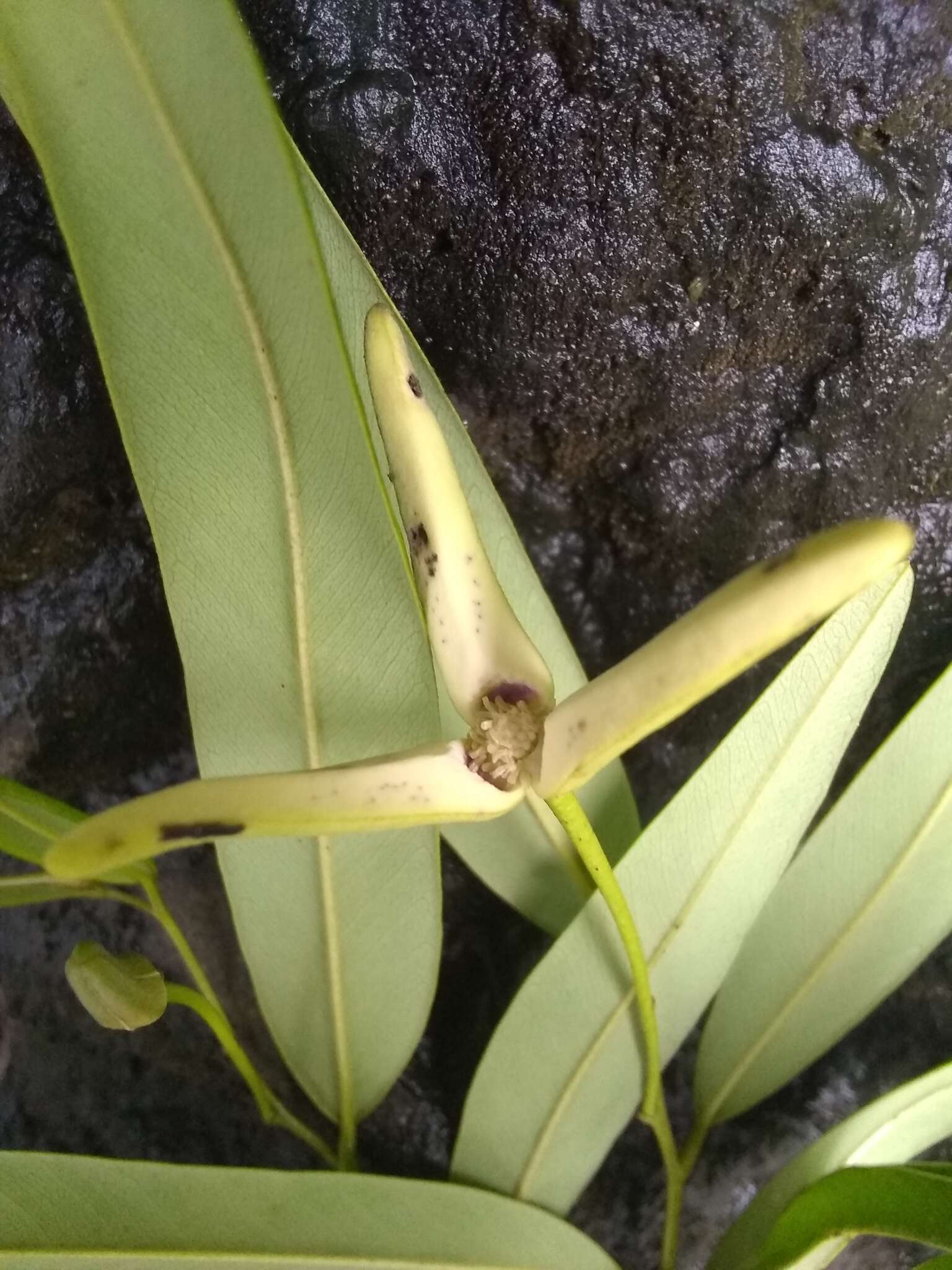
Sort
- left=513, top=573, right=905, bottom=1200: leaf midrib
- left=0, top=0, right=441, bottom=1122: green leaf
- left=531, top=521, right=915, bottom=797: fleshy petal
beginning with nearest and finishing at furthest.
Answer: left=531, top=521, right=915, bottom=797: fleshy petal → left=0, top=0, right=441, bottom=1122: green leaf → left=513, top=573, right=905, bottom=1200: leaf midrib

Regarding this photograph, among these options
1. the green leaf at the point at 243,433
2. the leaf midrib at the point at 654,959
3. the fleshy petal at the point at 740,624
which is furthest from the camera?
the leaf midrib at the point at 654,959

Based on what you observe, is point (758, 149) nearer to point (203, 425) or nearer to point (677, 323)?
point (677, 323)

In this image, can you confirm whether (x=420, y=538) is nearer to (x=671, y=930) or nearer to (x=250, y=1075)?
(x=671, y=930)

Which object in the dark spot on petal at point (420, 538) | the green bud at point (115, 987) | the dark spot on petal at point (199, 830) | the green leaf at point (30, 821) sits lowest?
the dark spot on petal at point (199, 830)

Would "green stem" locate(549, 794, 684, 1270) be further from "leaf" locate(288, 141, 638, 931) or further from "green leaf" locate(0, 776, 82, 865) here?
"green leaf" locate(0, 776, 82, 865)

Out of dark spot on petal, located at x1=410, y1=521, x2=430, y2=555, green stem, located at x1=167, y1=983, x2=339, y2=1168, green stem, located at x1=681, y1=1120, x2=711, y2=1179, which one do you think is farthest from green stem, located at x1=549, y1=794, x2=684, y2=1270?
green stem, located at x1=167, y1=983, x2=339, y2=1168

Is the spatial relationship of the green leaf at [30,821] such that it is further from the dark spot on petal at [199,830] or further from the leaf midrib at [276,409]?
the dark spot on petal at [199,830]

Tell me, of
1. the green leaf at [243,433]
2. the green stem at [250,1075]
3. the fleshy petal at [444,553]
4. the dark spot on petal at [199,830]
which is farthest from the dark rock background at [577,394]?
the dark spot on petal at [199,830]
